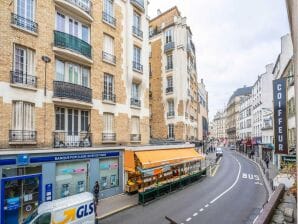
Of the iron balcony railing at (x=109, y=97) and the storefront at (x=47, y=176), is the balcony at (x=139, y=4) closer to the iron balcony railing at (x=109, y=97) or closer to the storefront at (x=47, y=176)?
Answer: the iron balcony railing at (x=109, y=97)

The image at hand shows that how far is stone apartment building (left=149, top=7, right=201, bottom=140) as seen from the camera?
34.3 metres

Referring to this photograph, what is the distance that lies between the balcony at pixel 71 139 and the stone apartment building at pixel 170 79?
58.0 ft

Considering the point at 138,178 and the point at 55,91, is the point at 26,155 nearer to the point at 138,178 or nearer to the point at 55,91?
the point at 55,91

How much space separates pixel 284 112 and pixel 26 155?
16.8 metres

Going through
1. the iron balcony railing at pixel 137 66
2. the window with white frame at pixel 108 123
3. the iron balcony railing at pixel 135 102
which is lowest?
the window with white frame at pixel 108 123

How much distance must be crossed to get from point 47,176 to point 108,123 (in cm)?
675

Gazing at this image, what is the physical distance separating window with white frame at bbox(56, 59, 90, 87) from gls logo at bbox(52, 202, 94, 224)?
8740 mm

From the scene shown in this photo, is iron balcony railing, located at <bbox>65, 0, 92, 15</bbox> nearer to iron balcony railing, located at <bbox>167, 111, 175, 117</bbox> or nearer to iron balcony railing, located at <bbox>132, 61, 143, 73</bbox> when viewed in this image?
iron balcony railing, located at <bbox>132, 61, 143, 73</bbox>

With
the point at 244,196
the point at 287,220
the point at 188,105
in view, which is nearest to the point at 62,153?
the point at 287,220

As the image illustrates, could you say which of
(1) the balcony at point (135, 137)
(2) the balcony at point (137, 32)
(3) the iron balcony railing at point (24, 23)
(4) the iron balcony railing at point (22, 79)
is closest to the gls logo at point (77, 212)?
(4) the iron balcony railing at point (22, 79)

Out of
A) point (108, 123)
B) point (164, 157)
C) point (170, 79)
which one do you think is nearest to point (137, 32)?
point (108, 123)

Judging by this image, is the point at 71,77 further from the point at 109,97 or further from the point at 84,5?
the point at 84,5

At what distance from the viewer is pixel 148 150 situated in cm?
2155

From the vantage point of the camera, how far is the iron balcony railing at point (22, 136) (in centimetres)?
1378
